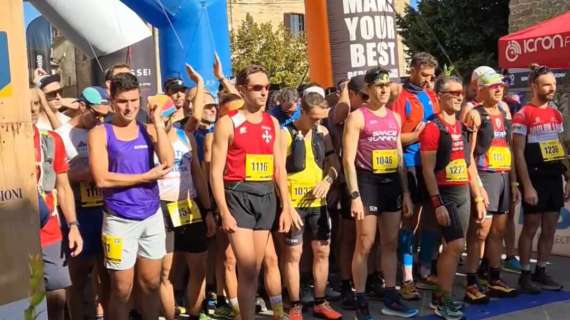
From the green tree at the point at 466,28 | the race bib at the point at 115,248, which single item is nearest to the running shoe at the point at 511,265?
the race bib at the point at 115,248

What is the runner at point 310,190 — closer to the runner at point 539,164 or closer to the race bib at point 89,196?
the race bib at point 89,196

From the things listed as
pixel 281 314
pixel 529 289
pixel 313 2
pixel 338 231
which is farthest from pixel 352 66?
pixel 281 314

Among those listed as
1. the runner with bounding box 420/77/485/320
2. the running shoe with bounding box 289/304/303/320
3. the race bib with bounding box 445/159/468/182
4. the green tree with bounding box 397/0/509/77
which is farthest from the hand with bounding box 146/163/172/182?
the green tree with bounding box 397/0/509/77

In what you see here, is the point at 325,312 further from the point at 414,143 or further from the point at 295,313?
the point at 414,143

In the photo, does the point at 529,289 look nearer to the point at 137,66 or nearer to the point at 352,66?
the point at 352,66

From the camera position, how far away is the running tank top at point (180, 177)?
15.9 ft

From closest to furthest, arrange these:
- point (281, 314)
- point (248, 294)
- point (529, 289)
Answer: point (248, 294) < point (281, 314) < point (529, 289)

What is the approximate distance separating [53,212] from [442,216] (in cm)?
270

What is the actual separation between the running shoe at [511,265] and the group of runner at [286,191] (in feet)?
0.09

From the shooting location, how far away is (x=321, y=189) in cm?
530

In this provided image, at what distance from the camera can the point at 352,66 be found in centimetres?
808

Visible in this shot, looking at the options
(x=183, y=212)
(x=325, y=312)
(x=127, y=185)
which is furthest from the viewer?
(x=325, y=312)

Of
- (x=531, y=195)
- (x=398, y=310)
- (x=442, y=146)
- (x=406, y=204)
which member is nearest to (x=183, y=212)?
(x=406, y=204)

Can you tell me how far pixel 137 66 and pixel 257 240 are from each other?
474cm
